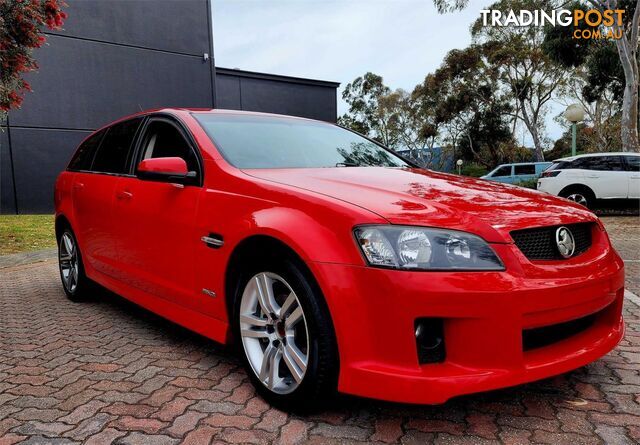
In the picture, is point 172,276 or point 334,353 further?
point 172,276

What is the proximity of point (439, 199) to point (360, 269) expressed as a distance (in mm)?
611

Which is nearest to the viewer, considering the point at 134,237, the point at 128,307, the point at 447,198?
the point at 447,198

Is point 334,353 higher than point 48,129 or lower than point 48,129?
lower

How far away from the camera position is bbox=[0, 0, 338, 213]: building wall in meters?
14.9

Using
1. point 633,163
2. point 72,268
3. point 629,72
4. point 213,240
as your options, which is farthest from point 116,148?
point 629,72

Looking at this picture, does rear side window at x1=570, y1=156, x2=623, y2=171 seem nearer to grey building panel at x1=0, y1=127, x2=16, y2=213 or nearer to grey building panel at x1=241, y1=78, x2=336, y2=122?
grey building panel at x1=241, y1=78, x2=336, y2=122

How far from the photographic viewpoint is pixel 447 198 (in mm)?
2498

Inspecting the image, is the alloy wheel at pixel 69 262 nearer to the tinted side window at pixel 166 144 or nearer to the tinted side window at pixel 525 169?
the tinted side window at pixel 166 144

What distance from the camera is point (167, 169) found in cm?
298

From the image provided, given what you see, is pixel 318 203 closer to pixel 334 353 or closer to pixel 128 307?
pixel 334 353

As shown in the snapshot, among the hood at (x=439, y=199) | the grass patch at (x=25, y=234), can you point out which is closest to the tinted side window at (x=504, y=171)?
the grass patch at (x=25, y=234)

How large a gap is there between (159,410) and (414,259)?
148 cm

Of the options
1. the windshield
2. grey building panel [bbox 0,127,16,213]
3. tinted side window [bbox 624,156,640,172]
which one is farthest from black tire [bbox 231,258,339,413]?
A: grey building panel [bbox 0,127,16,213]

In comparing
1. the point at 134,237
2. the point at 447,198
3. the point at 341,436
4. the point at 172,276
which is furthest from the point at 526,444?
the point at 134,237
